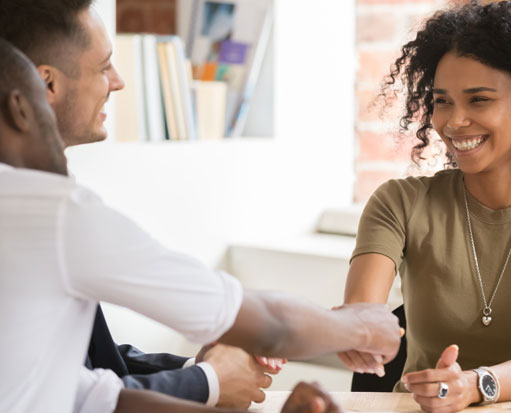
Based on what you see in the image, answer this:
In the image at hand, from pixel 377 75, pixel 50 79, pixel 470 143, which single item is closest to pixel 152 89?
pixel 377 75

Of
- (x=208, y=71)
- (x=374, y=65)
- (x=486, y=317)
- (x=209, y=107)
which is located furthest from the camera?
(x=374, y=65)

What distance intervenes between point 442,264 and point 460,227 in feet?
0.30

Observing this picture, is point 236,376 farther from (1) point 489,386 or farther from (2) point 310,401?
(1) point 489,386

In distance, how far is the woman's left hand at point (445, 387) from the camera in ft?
4.10

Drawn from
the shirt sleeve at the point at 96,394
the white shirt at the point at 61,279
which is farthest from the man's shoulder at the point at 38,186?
the shirt sleeve at the point at 96,394

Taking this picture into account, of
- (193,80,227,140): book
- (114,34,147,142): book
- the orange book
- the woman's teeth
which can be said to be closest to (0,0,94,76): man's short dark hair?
the woman's teeth

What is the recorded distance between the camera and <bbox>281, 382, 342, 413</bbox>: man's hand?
0.95 m

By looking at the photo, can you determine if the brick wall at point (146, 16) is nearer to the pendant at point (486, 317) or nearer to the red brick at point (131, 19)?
the red brick at point (131, 19)

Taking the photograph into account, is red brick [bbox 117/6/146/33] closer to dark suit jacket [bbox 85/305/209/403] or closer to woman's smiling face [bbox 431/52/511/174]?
woman's smiling face [bbox 431/52/511/174]

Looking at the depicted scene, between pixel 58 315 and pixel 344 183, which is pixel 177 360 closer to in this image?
pixel 58 315

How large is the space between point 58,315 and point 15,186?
14 cm

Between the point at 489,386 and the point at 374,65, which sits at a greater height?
the point at 374,65

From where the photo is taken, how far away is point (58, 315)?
31.0 inches

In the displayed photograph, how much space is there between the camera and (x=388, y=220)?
163 cm
